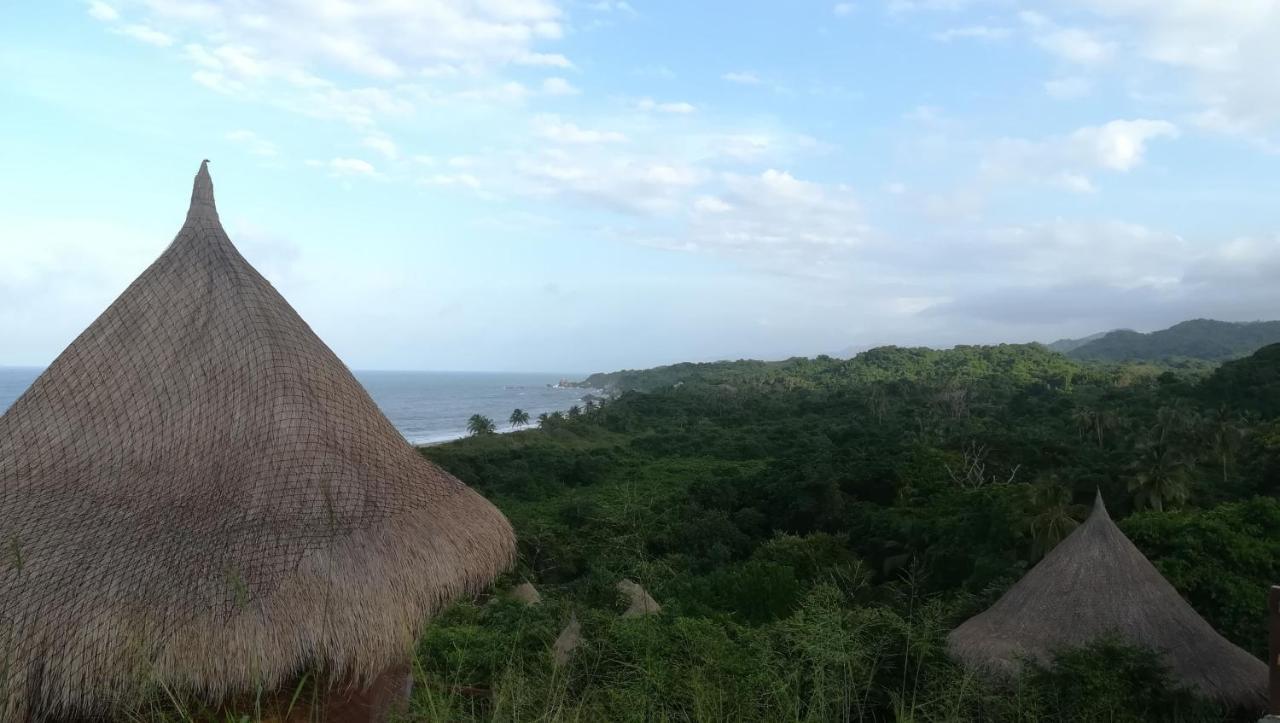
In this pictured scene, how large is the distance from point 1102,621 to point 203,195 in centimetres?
893

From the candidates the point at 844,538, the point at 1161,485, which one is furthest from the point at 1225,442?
the point at 844,538

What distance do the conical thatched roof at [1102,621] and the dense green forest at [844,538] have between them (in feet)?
2.33

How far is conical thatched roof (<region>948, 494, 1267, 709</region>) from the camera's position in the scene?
823 centimetres

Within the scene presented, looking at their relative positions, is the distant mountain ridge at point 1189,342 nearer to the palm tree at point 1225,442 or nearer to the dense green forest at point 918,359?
the dense green forest at point 918,359

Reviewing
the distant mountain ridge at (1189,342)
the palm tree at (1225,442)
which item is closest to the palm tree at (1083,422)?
the palm tree at (1225,442)

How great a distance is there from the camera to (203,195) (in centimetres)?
418

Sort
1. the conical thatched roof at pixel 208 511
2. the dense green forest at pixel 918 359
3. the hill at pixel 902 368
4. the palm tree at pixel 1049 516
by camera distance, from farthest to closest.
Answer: the dense green forest at pixel 918 359, the hill at pixel 902 368, the palm tree at pixel 1049 516, the conical thatched roof at pixel 208 511

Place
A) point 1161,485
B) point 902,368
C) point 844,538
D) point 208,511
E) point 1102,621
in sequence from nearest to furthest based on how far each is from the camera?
1. point 208,511
2. point 1102,621
3. point 1161,485
4. point 844,538
5. point 902,368

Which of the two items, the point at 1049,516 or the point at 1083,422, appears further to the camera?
the point at 1083,422

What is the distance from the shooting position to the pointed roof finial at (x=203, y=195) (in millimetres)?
4117

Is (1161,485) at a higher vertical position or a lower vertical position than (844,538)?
higher

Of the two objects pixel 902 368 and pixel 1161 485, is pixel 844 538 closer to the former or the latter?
pixel 1161 485

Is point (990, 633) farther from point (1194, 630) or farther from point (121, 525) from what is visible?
point (121, 525)

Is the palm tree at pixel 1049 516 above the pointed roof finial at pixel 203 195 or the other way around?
the other way around
